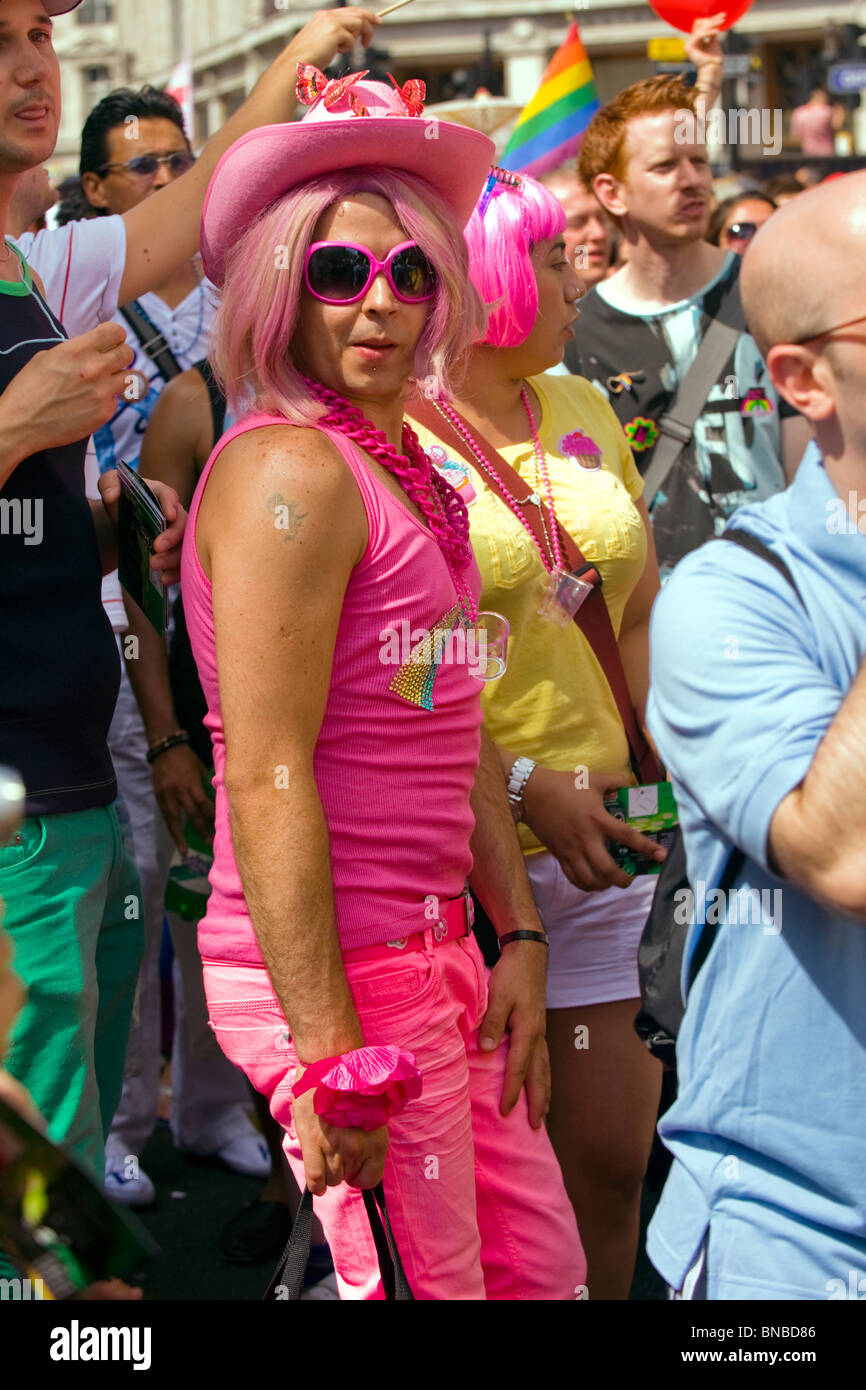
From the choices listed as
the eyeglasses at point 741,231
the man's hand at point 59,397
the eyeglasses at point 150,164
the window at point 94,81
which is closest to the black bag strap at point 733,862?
the man's hand at point 59,397

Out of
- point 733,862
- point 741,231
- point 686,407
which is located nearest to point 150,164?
point 686,407

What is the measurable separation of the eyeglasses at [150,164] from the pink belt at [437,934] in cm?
295

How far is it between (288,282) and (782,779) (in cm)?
107

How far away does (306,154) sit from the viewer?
2197 millimetres

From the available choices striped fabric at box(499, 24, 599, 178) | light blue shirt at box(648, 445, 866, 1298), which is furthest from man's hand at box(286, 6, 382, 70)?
striped fabric at box(499, 24, 599, 178)

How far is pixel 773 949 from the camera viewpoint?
5.40 ft

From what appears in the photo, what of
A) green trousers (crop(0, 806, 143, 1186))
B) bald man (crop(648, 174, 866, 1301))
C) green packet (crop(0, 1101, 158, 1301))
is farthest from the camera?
green trousers (crop(0, 806, 143, 1186))

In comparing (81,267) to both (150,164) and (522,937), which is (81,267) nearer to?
(522,937)

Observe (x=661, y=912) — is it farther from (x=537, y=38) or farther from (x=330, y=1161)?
(x=537, y=38)

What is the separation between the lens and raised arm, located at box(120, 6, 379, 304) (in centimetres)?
279

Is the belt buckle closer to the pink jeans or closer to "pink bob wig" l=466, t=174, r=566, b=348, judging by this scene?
the pink jeans

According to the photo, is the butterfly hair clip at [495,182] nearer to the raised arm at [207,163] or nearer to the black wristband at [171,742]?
the raised arm at [207,163]

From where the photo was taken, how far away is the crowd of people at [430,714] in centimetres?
162
